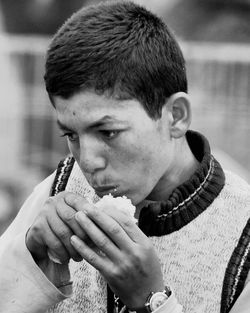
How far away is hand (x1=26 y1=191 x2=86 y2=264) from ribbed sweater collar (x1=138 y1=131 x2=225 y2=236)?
379mm

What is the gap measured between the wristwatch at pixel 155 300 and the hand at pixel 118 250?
0.02 m

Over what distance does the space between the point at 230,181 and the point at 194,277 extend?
42cm

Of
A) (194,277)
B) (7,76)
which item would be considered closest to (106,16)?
(194,277)

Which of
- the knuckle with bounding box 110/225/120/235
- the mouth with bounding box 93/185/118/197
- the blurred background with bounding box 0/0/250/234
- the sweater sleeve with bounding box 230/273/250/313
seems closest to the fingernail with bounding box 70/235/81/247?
the knuckle with bounding box 110/225/120/235

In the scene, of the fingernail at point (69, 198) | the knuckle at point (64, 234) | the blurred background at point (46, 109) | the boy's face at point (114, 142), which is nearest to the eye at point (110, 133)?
the boy's face at point (114, 142)

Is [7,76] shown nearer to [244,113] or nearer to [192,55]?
[192,55]

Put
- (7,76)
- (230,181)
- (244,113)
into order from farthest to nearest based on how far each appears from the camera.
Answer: (7,76)
(244,113)
(230,181)

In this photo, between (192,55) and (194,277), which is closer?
(194,277)

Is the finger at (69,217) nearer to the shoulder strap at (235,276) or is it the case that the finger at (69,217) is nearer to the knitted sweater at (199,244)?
the knitted sweater at (199,244)

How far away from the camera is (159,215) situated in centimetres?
310

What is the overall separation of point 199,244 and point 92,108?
0.66m

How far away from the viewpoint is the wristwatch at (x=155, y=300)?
278 centimetres

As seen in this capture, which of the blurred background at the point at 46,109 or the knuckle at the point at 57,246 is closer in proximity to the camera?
the knuckle at the point at 57,246

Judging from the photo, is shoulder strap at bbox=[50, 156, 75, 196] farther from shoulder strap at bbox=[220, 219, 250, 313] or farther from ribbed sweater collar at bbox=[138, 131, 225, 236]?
shoulder strap at bbox=[220, 219, 250, 313]
